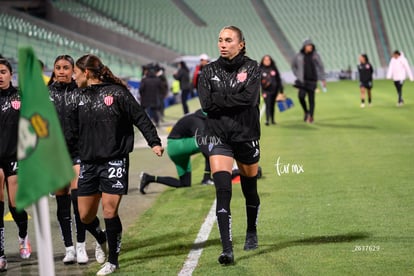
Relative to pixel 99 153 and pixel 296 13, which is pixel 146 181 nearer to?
pixel 99 153

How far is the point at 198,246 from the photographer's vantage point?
29.2ft

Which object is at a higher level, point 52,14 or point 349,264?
point 52,14

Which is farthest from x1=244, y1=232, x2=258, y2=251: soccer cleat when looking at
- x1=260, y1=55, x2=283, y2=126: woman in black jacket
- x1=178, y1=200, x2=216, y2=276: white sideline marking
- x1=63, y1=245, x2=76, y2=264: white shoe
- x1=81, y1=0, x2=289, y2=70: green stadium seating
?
x1=81, y1=0, x2=289, y2=70: green stadium seating

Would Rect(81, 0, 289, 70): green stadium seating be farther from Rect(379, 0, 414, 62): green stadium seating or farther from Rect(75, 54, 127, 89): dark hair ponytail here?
Rect(75, 54, 127, 89): dark hair ponytail

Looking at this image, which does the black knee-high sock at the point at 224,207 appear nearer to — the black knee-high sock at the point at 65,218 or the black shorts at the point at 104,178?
the black shorts at the point at 104,178

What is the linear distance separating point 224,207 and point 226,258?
0.45 meters

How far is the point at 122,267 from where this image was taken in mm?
8047

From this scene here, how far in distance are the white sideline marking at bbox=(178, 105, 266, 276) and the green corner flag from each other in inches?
104

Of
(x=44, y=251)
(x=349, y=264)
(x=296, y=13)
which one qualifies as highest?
(x=296, y=13)

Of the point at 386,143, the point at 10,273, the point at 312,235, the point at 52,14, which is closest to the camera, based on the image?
the point at 10,273

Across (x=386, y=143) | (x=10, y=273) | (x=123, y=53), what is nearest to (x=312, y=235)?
(x=10, y=273)

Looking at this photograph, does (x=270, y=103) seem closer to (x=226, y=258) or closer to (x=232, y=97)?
(x=232, y=97)

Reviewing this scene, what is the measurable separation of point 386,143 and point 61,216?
447 inches

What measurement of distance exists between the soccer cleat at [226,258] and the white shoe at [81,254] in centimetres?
139
